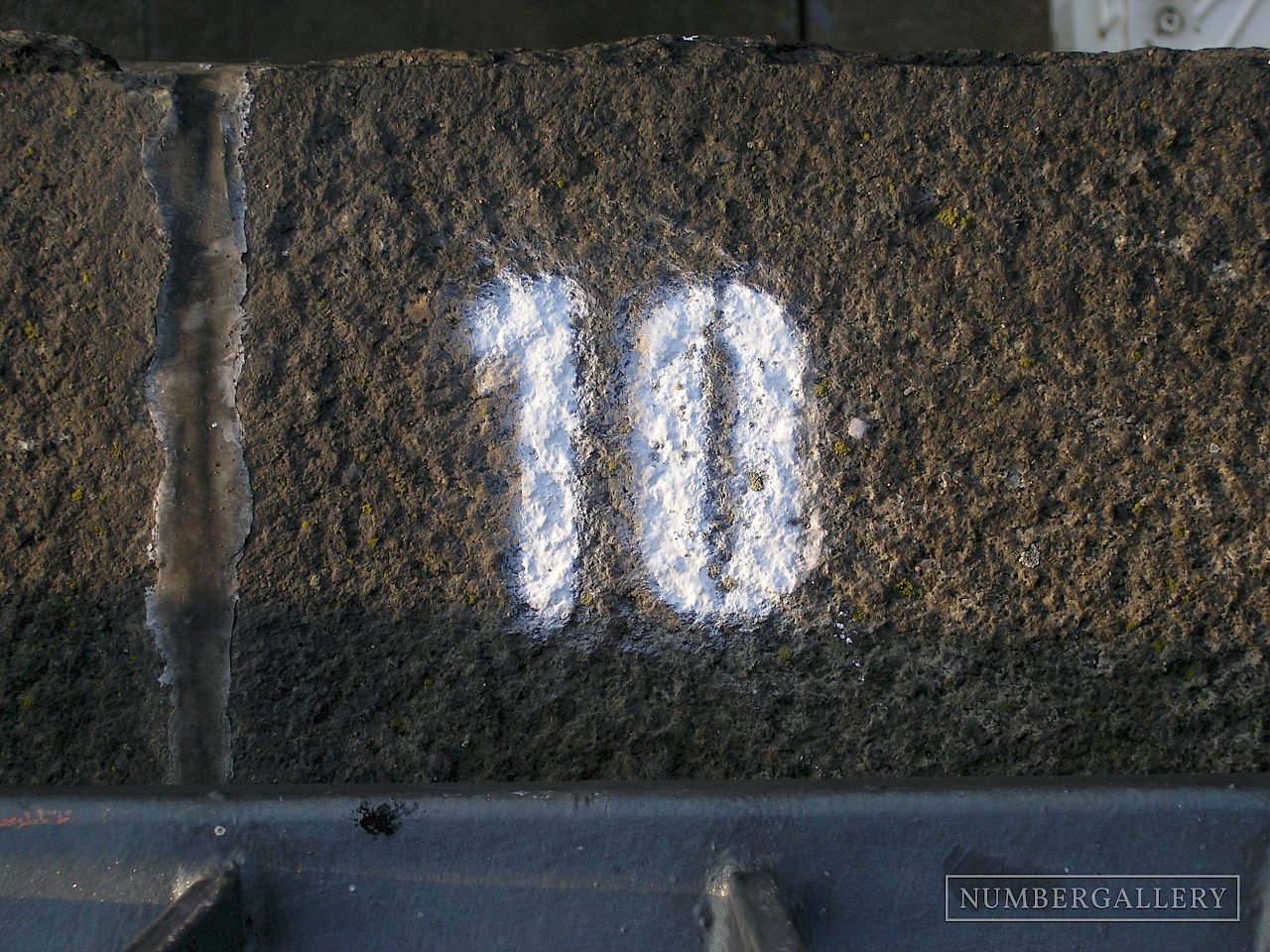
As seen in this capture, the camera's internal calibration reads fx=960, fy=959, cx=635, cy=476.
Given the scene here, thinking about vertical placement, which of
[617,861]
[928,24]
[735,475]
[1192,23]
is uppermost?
[928,24]

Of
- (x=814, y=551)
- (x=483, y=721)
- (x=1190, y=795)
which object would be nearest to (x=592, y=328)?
(x=814, y=551)

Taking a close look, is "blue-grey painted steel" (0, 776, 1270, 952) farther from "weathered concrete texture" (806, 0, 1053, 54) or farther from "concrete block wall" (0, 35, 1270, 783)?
"weathered concrete texture" (806, 0, 1053, 54)

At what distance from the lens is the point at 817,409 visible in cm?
121

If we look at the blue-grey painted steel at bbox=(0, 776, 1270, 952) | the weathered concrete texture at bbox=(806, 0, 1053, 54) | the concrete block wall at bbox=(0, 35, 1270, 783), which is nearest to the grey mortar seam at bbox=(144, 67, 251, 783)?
the concrete block wall at bbox=(0, 35, 1270, 783)

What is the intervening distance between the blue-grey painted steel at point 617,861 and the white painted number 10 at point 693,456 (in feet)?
1.07

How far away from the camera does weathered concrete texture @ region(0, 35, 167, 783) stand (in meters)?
1.23

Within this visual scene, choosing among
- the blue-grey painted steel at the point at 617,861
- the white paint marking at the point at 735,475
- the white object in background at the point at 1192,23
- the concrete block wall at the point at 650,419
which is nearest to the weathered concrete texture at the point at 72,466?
the concrete block wall at the point at 650,419

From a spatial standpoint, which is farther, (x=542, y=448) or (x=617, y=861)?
(x=542, y=448)

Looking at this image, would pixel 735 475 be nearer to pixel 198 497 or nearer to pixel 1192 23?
pixel 198 497

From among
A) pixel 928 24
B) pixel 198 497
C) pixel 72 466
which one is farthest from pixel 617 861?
pixel 928 24

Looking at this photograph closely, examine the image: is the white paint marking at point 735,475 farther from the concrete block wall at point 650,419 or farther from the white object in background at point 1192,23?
the white object in background at point 1192,23

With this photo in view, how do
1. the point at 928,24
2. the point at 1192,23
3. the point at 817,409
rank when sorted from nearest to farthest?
the point at 817,409 → the point at 1192,23 → the point at 928,24

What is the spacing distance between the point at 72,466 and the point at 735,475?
0.85 metres

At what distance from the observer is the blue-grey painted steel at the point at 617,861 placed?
0.91m
